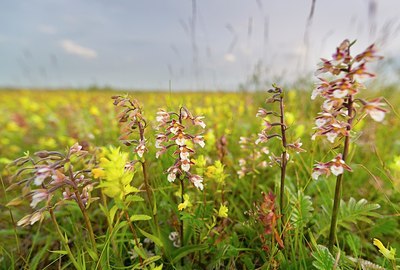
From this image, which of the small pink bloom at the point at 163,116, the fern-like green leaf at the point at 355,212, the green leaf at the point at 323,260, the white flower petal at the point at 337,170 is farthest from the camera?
the fern-like green leaf at the point at 355,212

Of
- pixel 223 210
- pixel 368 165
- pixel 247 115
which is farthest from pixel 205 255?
pixel 247 115

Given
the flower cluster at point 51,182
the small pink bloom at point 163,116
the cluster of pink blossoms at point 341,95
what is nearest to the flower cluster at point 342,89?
the cluster of pink blossoms at point 341,95

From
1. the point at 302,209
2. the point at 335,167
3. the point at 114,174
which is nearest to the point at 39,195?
the point at 114,174

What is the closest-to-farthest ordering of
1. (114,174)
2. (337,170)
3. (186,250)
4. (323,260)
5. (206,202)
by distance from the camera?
1. (114,174)
2. (337,170)
3. (323,260)
4. (186,250)
5. (206,202)

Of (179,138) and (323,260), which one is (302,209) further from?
(179,138)

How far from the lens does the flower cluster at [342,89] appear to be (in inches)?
45.6

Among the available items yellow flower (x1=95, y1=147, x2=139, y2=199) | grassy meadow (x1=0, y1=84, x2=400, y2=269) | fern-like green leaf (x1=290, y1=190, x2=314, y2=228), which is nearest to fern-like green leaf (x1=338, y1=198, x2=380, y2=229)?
grassy meadow (x1=0, y1=84, x2=400, y2=269)

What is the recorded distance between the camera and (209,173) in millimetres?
1764

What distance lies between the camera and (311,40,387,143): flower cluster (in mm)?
1159

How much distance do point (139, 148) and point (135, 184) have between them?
1.34m

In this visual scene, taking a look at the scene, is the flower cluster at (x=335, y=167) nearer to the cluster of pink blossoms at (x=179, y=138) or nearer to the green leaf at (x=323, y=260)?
the green leaf at (x=323, y=260)

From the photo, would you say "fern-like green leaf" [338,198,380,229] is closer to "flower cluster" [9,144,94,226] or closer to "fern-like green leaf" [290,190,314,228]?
"fern-like green leaf" [290,190,314,228]

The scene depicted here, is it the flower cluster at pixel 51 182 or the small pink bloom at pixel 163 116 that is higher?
the small pink bloom at pixel 163 116

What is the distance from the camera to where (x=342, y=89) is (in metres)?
1.17
